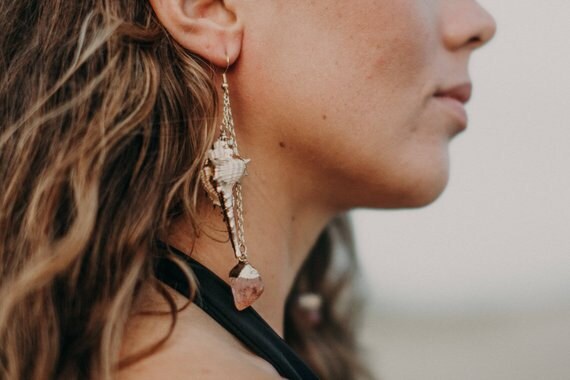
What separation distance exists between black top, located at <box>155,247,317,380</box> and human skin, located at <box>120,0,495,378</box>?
0.08 metres

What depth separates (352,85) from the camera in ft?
6.02

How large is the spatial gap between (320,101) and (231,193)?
282 mm

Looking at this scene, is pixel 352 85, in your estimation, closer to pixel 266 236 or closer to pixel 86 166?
pixel 266 236

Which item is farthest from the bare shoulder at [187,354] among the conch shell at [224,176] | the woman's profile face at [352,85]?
the woman's profile face at [352,85]

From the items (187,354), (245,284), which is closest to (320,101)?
(245,284)

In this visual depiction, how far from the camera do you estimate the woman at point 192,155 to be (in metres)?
1.49

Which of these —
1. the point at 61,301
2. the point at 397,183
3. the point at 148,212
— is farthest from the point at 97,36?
the point at 397,183

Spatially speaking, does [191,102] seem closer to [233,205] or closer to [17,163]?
[233,205]

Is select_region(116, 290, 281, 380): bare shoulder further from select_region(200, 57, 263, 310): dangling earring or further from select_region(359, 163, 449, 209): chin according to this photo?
select_region(359, 163, 449, 209): chin

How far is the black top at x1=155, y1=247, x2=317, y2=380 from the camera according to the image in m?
1.62

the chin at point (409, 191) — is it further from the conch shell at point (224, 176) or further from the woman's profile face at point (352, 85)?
the conch shell at point (224, 176)

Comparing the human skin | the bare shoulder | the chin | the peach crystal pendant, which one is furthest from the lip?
the bare shoulder

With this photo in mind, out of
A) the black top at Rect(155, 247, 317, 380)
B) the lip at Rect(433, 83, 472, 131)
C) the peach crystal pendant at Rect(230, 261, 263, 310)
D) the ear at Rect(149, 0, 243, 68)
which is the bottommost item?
the black top at Rect(155, 247, 317, 380)

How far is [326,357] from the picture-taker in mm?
2760
